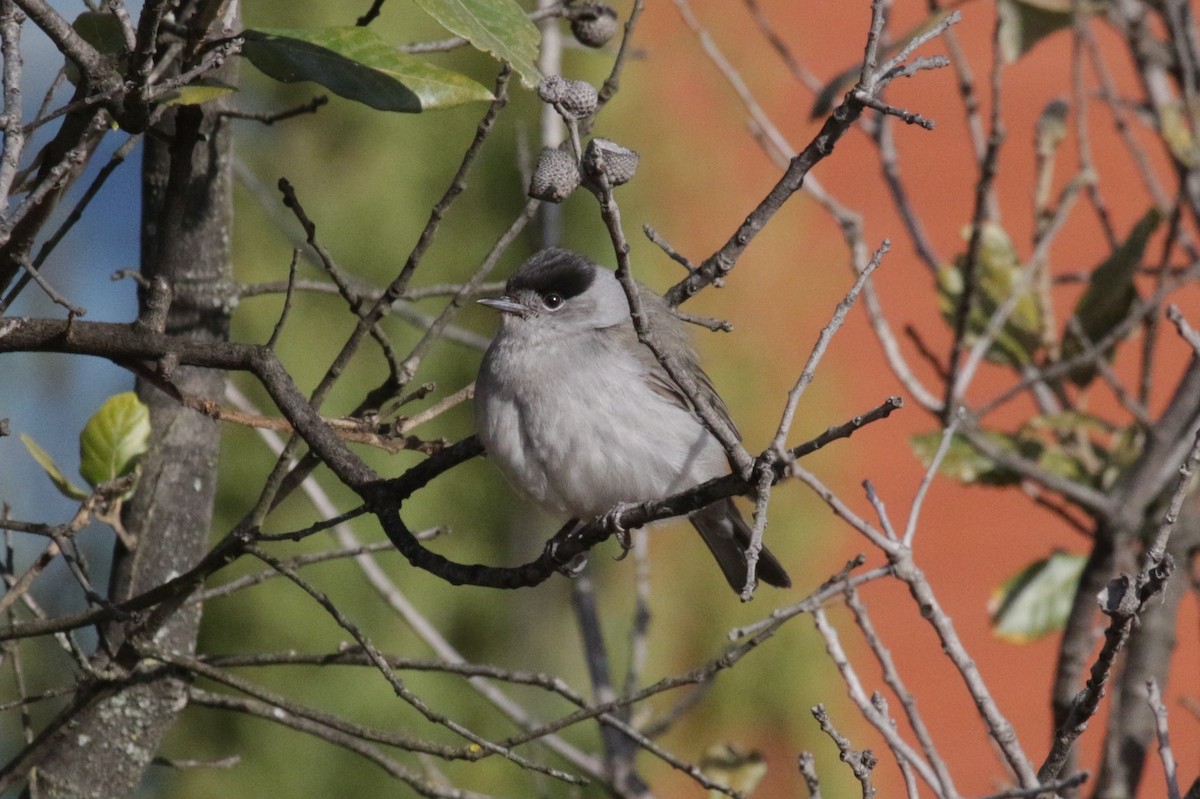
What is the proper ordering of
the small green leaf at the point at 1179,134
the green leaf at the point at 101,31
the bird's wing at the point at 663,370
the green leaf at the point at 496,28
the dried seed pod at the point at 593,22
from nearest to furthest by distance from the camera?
the green leaf at the point at 496,28
the green leaf at the point at 101,31
the dried seed pod at the point at 593,22
the bird's wing at the point at 663,370
the small green leaf at the point at 1179,134

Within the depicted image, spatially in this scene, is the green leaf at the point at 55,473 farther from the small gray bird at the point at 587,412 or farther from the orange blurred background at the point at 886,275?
the orange blurred background at the point at 886,275

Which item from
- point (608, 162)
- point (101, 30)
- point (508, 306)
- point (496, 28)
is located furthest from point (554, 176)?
point (508, 306)

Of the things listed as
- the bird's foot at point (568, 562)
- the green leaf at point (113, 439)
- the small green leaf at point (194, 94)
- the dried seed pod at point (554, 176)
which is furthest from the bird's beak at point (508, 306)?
the dried seed pod at point (554, 176)

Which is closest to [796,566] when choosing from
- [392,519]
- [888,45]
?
[888,45]

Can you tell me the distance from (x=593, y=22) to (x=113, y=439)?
130cm

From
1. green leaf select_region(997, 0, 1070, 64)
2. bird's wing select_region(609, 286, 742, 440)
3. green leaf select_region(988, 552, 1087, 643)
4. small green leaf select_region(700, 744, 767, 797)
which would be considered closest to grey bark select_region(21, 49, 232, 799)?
bird's wing select_region(609, 286, 742, 440)

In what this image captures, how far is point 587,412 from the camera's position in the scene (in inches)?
114

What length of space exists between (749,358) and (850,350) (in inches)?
94.5

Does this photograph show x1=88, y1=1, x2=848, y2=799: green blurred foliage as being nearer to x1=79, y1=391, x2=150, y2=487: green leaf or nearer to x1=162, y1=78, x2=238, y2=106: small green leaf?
x1=79, y1=391, x2=150, y2=487: green leaf

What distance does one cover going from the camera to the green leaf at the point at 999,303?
141 inches

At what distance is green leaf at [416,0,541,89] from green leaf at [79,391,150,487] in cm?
101

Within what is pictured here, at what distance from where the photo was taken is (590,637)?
3482mm

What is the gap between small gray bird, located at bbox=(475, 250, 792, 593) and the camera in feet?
9.32

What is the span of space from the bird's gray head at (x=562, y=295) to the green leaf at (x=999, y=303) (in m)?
0.94
